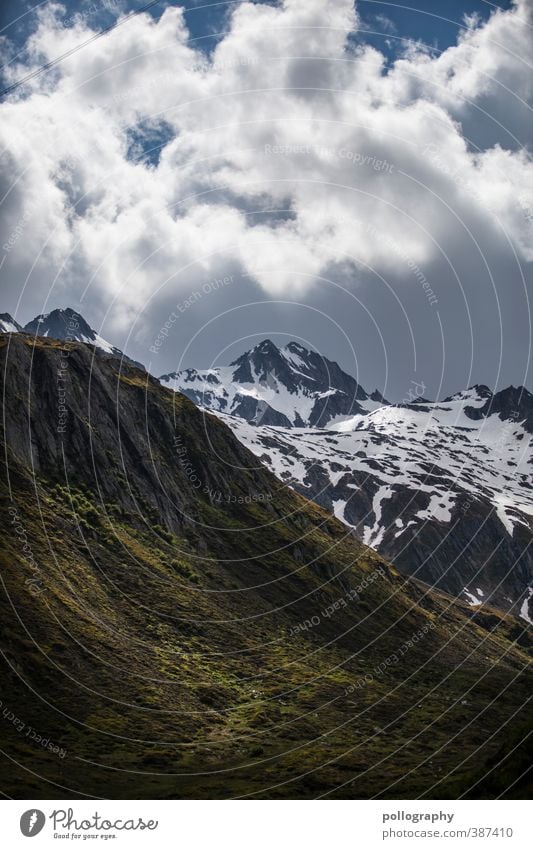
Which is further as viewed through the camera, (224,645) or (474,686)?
(474,686)

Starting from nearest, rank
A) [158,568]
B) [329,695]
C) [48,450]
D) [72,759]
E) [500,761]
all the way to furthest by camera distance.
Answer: [500,761] < [72,759] < [329,695] < [158,568] < [48,450]

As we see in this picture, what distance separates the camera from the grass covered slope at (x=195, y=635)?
6134 cm

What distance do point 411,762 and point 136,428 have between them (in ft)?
321

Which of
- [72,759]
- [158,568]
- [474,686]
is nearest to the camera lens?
[72,759]

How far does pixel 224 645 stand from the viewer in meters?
98.6

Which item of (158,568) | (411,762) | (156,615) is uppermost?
(158,568)

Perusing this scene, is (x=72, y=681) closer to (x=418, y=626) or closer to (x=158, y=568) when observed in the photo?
(x=158, y=568)

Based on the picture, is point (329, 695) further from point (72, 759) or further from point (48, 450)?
point (48, 450)

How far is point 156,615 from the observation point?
94750 millimetres

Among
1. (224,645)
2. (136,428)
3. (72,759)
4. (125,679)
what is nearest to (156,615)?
(224,645)

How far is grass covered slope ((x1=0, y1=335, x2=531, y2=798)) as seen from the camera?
61344mm

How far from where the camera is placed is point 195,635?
318ft
